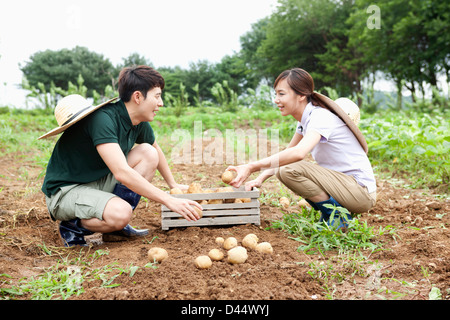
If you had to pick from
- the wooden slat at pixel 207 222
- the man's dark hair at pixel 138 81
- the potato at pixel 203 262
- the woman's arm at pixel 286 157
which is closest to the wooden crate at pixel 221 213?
the wooden slat at pixel 207 222

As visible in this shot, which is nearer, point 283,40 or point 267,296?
point 267,296

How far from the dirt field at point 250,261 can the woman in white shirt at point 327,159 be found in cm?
32

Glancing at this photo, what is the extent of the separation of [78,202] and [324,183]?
5.10 feet

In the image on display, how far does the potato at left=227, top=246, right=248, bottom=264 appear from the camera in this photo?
1945 mm

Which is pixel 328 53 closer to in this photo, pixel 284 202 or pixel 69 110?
pixel 284 202

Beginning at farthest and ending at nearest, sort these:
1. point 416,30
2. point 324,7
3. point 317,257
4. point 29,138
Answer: point 324,7 → point 416,30 → point 29,138 → point 317,257

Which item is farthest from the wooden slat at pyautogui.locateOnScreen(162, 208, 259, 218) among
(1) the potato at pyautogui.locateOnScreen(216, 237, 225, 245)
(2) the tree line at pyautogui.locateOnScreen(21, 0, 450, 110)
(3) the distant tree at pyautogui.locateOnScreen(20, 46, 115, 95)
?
(3) the distant tree at pyautogui.locateOnScreen(20, 46, 115, 95)

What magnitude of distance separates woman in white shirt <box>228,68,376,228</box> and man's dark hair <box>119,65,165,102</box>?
2.59 ft

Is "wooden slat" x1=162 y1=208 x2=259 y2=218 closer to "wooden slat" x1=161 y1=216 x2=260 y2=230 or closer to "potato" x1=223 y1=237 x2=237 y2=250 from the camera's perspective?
"wooden slat" x1=161 y1=216 x2=260 y2=230

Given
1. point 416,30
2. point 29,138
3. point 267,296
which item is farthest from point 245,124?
point 416,30

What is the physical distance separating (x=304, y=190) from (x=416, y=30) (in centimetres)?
1832

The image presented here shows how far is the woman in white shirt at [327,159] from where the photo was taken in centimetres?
243

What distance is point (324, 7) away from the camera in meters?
26.4
